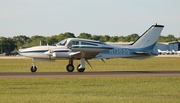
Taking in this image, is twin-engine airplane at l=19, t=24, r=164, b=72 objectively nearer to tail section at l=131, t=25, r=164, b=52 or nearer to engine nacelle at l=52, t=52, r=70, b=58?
engine nacelle at l=52, t=52, r=70, b=58

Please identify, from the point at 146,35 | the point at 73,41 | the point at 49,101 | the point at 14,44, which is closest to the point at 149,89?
the point at 49,101

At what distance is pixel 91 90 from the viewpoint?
22.7 metres

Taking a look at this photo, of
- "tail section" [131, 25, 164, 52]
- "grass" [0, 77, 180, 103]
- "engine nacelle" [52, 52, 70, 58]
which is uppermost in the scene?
"tail section" [131, 25, 164, 52]

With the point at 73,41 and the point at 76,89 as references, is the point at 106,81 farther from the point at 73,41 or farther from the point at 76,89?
the point at 73,41

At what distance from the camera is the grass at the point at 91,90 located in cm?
1898

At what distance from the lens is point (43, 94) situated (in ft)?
68.2

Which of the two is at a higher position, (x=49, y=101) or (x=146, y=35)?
(x=146, y=35)

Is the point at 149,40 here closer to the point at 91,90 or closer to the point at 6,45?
the point at 91,90

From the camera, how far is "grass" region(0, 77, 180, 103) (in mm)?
18984

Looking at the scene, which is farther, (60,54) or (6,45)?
(6,45)

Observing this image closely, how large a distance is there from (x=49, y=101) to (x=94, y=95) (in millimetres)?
2908

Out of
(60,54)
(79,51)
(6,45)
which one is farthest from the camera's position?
(6,45)

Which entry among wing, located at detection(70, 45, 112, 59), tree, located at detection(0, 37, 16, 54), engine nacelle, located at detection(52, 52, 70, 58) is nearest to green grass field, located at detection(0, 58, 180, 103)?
wing, located at detection(70, 45, 112, 59)

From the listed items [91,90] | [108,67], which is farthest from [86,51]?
[108,67]
